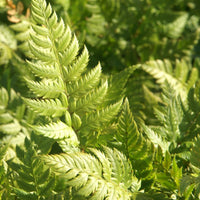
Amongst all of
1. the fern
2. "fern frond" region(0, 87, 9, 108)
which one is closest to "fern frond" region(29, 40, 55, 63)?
the fern

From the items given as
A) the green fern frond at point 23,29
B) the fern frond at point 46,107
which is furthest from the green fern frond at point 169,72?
the fern frond at point 46,107

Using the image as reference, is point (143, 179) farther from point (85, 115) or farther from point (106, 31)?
point (106, 31)

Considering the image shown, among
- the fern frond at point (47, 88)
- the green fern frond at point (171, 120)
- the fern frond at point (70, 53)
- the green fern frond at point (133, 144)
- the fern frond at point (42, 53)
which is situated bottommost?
the green fern frond at point (171, 120)

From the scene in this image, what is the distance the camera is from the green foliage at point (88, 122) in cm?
74

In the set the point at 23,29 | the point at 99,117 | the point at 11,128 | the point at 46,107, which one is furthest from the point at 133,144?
the point at 23,29

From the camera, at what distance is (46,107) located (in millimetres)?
782

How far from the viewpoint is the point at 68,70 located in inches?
32.2

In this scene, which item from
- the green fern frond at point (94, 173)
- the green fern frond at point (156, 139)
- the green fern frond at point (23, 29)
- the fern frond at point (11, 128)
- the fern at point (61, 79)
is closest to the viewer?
the green fern frond at point (94, 173)

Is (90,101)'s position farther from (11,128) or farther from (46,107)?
(11,128)

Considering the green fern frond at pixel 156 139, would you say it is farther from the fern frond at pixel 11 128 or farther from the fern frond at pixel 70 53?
the fern frond at pixel 11 128

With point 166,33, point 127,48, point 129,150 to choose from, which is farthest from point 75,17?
point 129,150

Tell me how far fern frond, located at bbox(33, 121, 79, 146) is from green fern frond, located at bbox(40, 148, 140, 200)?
8 cm

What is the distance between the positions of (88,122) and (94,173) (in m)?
0.18

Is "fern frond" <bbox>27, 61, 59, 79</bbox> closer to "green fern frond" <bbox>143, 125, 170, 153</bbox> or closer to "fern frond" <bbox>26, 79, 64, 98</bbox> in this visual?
"fern frond" <bbox>26, 79, 64, 98</bbox>
